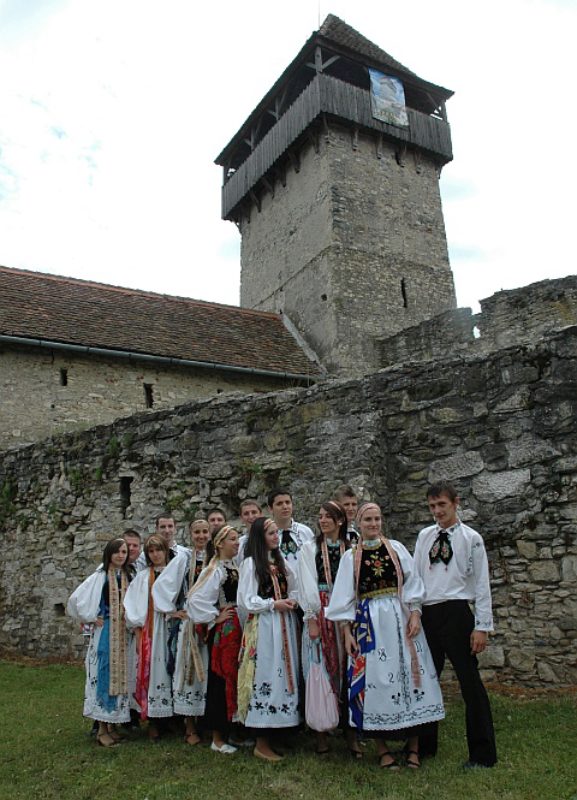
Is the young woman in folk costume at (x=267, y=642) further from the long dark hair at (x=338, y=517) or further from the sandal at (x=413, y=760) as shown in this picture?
the sandal at (x=413, y=760)

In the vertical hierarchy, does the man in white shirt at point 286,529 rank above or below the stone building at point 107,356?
below

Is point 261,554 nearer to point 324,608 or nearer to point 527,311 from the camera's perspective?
point 324,608

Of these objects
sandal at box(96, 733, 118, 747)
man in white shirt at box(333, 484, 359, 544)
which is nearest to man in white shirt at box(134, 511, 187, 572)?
sandal at box(96, 733, 118, 747)

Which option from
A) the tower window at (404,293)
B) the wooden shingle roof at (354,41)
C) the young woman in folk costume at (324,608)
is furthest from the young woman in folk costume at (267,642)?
the wooden shingle roof at (354,41)

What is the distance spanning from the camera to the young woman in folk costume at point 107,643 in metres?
4.93

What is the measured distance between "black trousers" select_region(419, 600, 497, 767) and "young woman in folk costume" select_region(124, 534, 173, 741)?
1.98 metres

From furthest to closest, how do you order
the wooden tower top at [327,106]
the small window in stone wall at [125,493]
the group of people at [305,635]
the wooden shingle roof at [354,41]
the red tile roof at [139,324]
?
the wooden shingle roof at [354,41] < the wooden tower top at [327,106] < the red tile roof at [139,324] < the small window in stone wall at [125,493] < the group of people at [305,635]

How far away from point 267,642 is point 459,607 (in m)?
1.28

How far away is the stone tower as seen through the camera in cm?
1831

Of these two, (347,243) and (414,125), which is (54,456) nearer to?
(347,243)

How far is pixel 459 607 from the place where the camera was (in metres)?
4.10

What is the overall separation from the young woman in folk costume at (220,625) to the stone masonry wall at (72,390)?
767cm

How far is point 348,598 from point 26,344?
35.2ft

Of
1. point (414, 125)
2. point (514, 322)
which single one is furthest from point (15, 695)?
point (414, 125)
